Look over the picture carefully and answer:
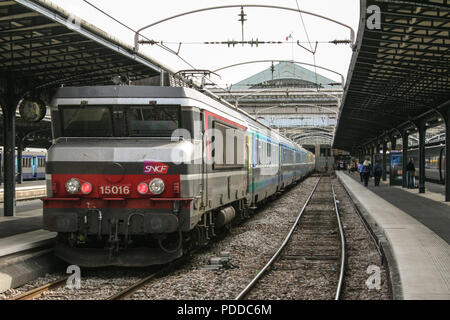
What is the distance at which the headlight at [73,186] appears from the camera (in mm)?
8641

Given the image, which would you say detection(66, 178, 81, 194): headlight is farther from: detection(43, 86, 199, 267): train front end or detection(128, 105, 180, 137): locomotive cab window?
detection(128, 105, 180, 137): locomotive cab window

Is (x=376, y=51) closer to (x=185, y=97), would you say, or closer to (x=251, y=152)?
(x=251, y=152)

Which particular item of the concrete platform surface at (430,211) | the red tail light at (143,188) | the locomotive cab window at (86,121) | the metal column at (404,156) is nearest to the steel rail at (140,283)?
the red tail light at (143,188)

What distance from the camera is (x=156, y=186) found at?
8.52 m

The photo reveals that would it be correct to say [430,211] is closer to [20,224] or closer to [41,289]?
[20,224]

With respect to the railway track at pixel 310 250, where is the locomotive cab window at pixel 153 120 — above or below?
above

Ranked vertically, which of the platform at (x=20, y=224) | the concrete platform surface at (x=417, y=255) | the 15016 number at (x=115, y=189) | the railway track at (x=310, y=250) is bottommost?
the railway track at (x=310, y=250)

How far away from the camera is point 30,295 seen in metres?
7.56

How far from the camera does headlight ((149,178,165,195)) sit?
850 cm

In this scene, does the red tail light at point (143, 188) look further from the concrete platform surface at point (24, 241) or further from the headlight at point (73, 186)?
the concrete platform surface at point (24, 241)

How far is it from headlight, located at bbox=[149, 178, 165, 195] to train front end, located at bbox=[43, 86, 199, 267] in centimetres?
2

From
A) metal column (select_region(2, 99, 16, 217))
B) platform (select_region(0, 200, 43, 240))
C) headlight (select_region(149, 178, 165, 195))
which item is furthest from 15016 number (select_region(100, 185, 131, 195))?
metal column (select_region(2, 99, 16, 217))

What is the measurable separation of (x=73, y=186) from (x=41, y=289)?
1.66 m

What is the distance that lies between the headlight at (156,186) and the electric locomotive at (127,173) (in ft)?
0.05
